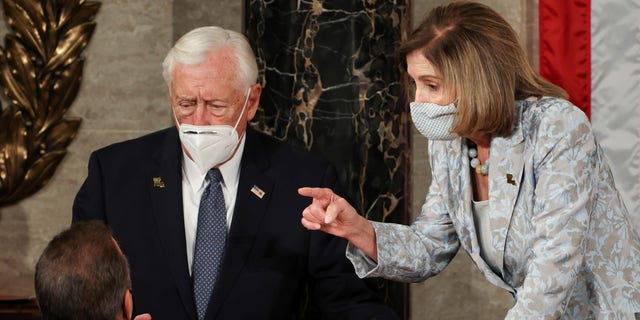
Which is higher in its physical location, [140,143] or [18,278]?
[140,143]

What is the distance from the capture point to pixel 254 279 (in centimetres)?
343

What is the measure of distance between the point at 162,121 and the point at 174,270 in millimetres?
1949

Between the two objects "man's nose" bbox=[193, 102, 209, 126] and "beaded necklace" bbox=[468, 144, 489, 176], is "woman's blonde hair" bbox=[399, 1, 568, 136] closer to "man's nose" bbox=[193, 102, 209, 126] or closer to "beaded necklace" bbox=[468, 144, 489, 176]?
"beaded necklace" bbox=[468, 144, 489, 176]

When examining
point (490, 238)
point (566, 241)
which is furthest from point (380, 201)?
point (566, 241)

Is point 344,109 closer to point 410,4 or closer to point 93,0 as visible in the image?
point 410,4

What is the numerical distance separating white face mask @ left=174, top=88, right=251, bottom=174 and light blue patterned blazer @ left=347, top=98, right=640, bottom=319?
0.63 metres

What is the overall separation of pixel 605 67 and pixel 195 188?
2112 millimetres

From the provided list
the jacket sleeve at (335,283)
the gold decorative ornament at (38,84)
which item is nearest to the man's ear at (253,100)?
the jacket sleeve at (335,283)

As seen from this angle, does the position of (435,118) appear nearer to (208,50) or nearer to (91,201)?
(208,50)

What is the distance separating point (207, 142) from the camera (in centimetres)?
339

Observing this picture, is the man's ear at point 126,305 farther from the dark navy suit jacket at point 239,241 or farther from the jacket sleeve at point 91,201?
the jacket sleeve at point 91,201

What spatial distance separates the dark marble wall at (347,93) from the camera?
451 cm

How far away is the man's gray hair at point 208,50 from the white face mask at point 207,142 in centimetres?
22

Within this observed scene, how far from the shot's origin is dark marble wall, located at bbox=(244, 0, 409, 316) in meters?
4.51
